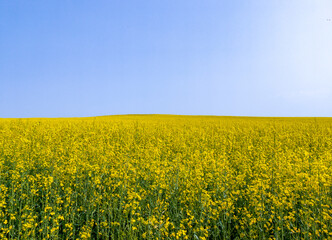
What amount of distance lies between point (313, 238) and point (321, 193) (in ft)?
4.28

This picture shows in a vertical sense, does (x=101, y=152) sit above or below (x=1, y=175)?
above

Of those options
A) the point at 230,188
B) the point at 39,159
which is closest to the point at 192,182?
the point at 230,188

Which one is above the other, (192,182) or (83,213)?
(192,182)

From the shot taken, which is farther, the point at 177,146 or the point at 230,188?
the point at 177,146

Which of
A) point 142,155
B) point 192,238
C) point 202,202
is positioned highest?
point 142,155

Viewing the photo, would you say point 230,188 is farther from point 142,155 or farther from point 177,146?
point 177,146

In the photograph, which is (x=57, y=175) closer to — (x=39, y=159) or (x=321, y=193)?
(x=39, y=159)

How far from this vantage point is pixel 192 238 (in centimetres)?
412

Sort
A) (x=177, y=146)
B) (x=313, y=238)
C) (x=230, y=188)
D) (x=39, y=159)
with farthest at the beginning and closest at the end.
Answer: (x=177, y=146)
(x=39, y=159)
(x=230, y=188)
(x=313, y=238)

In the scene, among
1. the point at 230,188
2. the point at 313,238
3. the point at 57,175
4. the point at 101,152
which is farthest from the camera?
the point at 101,152

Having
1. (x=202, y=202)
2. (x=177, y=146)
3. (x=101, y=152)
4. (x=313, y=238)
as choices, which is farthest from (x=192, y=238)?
(x=177, y=146)

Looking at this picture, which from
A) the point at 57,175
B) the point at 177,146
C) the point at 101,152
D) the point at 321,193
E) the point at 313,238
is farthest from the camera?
the point at 177,146

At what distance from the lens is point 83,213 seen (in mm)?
4809

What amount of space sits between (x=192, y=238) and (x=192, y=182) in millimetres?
1484
